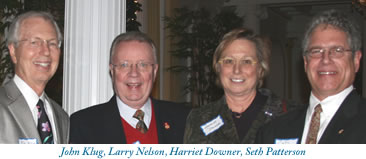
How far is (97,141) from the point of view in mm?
2777

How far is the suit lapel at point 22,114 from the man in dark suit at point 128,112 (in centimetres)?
39

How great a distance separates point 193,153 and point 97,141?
71 cm

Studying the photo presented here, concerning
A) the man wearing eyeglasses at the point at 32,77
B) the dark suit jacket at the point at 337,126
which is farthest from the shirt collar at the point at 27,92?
the dark suit jacket at the point at 337,126

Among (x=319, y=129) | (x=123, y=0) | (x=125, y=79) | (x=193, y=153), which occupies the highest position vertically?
(x=123, y=0)

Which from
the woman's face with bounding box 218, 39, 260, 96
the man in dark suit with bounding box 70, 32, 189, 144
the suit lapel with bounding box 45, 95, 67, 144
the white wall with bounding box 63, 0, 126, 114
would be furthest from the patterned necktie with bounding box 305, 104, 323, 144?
the white wall with bounding box 63, 0, 126, 114

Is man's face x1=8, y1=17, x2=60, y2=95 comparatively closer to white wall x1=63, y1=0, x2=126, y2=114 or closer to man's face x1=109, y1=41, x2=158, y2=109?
man's face x1=109, y1=41, x2=158, y2=109

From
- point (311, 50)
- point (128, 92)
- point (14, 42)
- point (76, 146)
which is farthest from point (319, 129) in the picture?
point (14, 42)

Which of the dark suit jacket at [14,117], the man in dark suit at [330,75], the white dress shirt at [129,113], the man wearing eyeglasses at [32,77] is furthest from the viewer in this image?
the white dress shirt at [129,113]

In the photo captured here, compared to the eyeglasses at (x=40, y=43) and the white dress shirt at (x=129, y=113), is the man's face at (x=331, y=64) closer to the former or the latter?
the white dress shirt at (x=129, y=113)

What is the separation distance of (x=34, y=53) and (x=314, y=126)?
1778 millimetres

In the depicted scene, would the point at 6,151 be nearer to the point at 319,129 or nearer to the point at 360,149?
the point at 319,129

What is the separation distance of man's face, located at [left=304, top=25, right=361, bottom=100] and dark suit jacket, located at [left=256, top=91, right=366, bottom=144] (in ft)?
0.33

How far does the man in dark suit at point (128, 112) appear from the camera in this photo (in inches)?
111

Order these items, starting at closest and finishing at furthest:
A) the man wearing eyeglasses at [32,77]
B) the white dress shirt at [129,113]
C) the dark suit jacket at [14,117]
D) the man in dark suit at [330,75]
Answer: the man in dark suit at [330,75], the dark suit jacket at [14,117], the man wearing eyeglasses at [32,77], the white dress shirt at [129,113]
